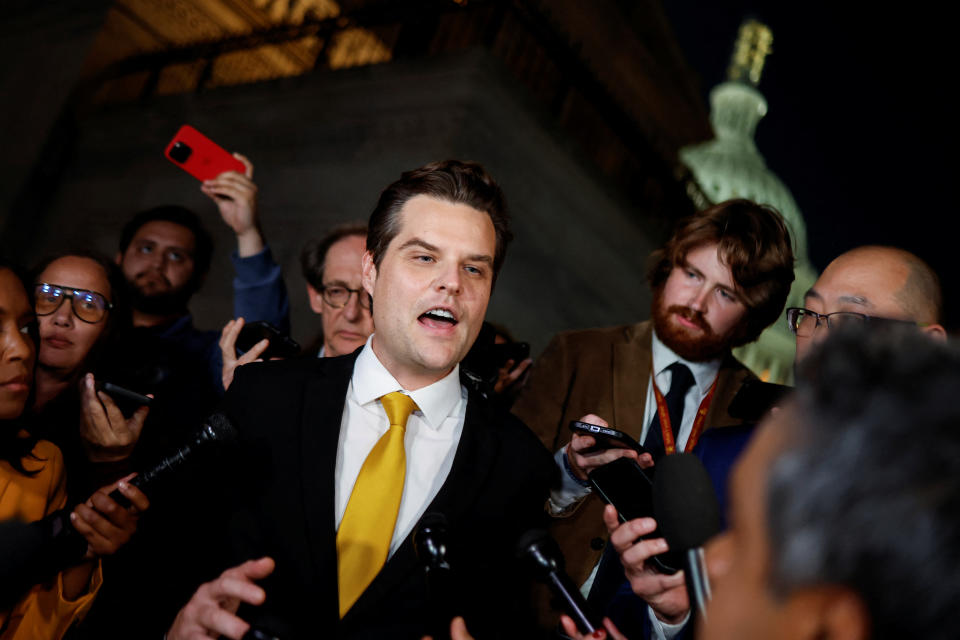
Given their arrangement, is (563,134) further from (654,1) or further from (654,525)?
(654,1)

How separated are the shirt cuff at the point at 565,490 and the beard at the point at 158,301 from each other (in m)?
2.31

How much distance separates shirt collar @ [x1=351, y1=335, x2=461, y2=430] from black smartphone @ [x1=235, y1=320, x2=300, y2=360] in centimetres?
67

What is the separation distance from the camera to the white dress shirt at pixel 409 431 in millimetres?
1689

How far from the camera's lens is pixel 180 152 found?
3.00 m

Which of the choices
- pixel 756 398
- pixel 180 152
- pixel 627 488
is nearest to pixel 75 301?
pixel 180 152

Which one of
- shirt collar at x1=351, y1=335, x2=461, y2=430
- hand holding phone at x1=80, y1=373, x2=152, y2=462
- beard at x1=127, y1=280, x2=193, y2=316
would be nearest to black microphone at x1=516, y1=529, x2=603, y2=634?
shirt collar at x1=351, y1=335, x2=461, y2=430

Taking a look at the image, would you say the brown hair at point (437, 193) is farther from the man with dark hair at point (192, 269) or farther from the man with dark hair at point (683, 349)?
the man with dark hair at point (192, 269)

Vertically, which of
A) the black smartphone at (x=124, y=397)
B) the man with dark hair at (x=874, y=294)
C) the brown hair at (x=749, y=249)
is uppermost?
the brown hair at (x=749, y=249)

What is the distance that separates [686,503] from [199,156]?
8.63ft

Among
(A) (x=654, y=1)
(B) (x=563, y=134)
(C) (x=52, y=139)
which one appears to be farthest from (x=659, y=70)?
(C) (x=52, y=139)

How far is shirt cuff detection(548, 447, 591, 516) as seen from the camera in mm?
2020

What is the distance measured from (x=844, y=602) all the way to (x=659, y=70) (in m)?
14.1

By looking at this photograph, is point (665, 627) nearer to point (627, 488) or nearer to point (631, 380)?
point (627, 488)

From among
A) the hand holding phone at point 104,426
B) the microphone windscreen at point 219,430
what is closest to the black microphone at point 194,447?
the microphone windscreen at point 219,430
